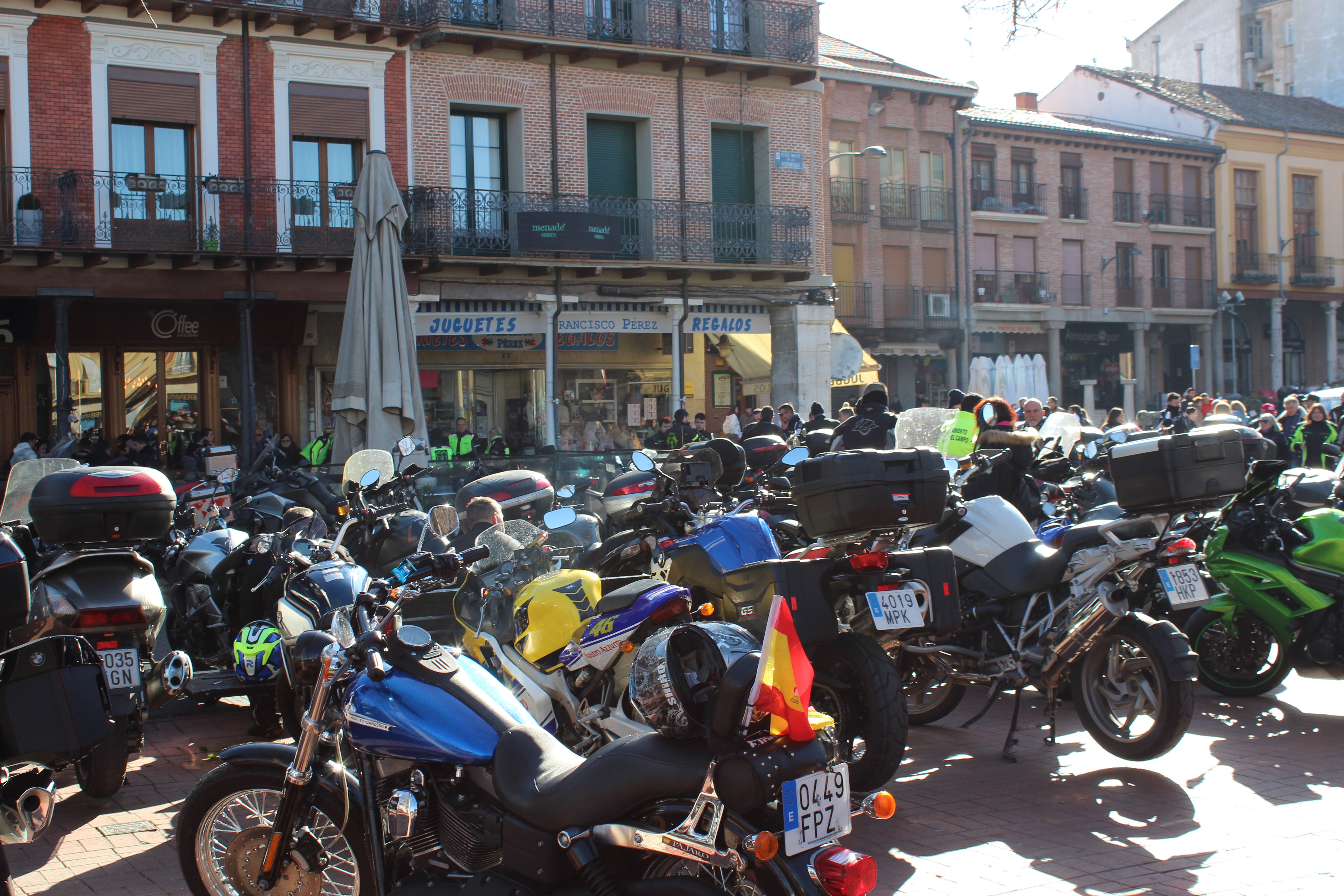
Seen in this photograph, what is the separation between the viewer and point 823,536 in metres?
5.46

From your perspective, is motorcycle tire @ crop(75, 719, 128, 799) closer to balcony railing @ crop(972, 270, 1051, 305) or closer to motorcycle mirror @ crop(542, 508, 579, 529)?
motorcycle mirror @ crop(542, 508, 579, 529)

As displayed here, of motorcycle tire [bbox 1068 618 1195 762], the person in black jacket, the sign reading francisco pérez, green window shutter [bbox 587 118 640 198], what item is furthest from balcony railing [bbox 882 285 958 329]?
motorcycle tire [bbox 1068 618 1195 762]

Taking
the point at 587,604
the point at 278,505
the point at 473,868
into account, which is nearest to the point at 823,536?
the point at 587,604

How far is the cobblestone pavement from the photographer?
14.7ft

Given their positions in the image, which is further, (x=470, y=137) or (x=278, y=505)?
(x=470, y=137)

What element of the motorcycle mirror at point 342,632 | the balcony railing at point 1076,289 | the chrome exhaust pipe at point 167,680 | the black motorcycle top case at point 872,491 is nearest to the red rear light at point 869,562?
the black motorcycle top case at point 872,491

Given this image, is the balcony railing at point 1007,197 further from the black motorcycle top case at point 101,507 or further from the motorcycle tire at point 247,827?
the motorcycle tire at point 247,827

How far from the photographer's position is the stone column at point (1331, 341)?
43.1m

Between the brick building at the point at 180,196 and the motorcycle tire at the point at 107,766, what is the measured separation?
44.7 feet

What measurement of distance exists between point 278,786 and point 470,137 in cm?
1938

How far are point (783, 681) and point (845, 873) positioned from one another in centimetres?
46

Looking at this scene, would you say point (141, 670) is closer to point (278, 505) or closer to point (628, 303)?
point (278, 505)

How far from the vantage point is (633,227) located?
22672mm

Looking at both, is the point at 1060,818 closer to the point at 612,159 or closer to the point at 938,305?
the point at 612,159
